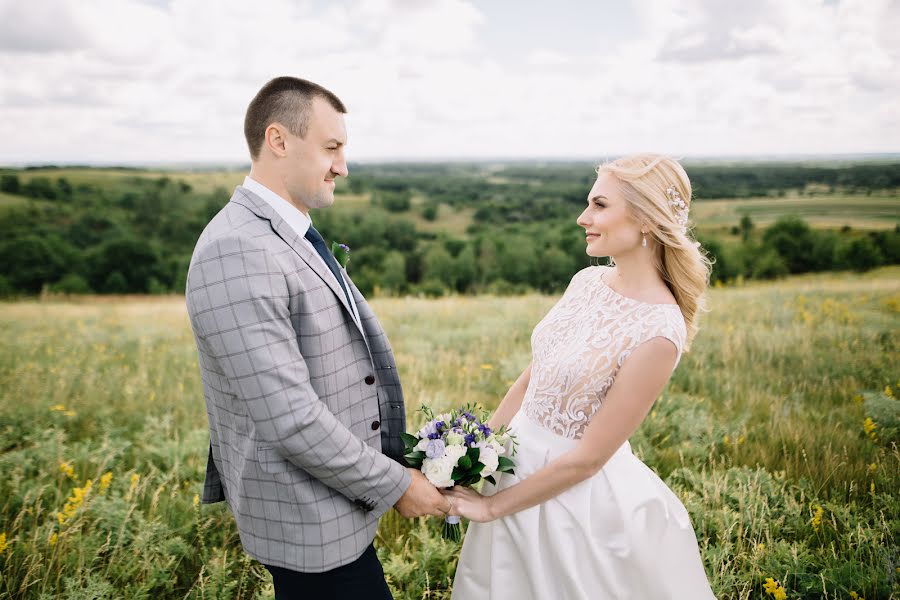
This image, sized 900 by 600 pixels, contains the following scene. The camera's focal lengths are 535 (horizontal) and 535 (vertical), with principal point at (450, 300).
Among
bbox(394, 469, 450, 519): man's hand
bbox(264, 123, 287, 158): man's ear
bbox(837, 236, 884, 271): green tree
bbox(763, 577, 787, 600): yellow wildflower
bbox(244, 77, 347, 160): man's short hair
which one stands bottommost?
bbox(837, 236, 884, 271): green tree

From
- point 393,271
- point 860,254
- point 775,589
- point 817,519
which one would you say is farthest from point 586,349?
point 393,271

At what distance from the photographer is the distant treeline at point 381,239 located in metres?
56.0

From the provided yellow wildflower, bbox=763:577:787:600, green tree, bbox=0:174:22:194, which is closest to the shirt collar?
yellow wildflower, bbox=763:577:787:600

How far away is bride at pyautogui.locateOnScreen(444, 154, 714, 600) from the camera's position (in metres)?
2.34

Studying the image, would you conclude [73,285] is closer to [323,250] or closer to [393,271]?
[393,271]

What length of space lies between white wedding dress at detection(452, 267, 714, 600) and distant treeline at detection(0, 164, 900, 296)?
43425 mm

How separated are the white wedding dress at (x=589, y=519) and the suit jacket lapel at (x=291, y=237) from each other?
1154mm

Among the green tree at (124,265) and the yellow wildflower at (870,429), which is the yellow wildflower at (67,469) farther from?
the green tree at (124,265)

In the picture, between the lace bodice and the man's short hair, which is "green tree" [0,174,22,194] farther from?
the lace bodice

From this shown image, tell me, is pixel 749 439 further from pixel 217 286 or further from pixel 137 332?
pixel 137 332

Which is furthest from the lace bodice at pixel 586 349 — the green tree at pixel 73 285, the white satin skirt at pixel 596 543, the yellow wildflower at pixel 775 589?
the green tree at pixel 73 285

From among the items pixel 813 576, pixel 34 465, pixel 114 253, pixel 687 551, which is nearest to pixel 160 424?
pixel 34 465

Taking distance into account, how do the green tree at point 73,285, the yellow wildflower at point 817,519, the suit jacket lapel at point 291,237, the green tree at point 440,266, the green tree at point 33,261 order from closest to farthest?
the suit jacket lapel at point 291,237, the yellow wildflower at point 817,519, the green tree at point 73,285, the green tree at point 33,261, the green tree at point 440,266

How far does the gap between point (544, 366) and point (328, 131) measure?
1.51 m
